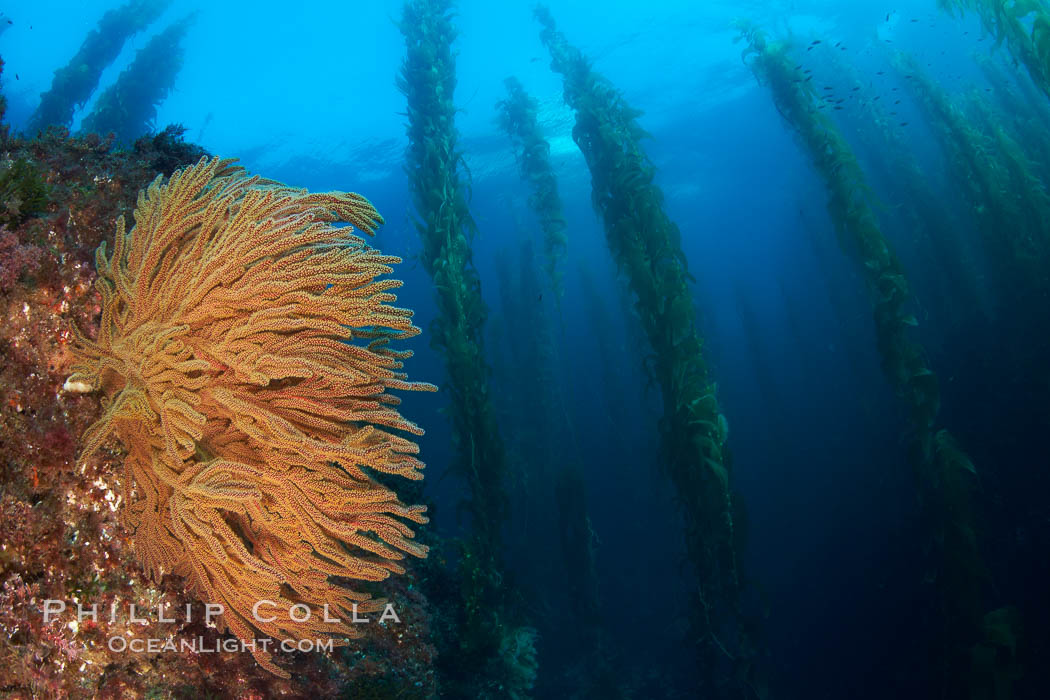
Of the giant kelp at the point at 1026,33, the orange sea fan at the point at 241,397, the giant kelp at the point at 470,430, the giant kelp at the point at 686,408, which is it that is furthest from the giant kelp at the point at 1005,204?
the orange sea fan at the point at 241,397

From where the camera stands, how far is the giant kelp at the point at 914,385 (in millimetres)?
6242

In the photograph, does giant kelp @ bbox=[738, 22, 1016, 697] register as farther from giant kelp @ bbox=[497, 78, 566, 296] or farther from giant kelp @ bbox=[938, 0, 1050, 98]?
giant kelp @ bbox=[497, 78, 566, 296]

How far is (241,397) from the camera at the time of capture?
197cm

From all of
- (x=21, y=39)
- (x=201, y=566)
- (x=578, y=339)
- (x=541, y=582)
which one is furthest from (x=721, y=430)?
(x=578, y=339)

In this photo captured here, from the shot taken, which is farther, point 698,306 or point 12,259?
point 698,306

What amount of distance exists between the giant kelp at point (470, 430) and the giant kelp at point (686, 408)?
2.44 m

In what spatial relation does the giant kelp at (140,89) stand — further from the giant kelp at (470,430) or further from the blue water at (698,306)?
the giant kelp at (470,430)

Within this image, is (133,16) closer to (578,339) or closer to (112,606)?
(112,606)

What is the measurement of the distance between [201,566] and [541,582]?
13714 millimetres

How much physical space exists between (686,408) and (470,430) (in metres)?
3.01

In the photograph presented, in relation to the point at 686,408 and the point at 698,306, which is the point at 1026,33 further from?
the point at 686,408

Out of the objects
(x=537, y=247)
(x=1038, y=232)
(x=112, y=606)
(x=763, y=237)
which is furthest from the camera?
(x=763, y=237)

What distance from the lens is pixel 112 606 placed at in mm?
1948

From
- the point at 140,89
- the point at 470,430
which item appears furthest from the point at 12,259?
the point at 140,89
